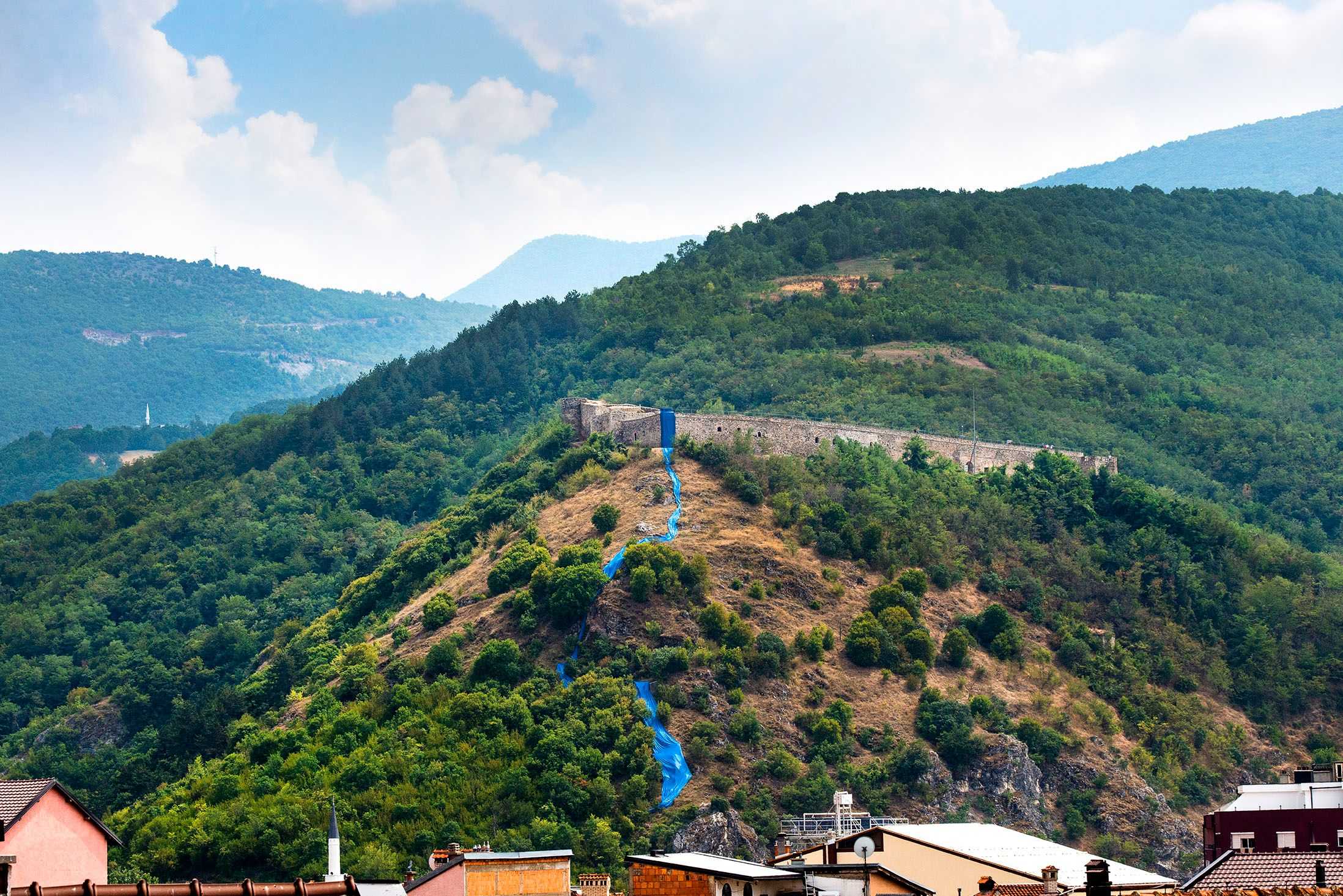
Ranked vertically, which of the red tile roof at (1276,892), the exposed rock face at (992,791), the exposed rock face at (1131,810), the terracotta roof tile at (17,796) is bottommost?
the exposed rock face at (1131,810)

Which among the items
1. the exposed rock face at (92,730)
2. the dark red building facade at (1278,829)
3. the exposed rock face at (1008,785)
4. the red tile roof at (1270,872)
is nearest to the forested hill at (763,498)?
the exposed rock face at (92,730)

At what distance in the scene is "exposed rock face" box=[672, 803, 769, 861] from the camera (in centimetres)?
6450

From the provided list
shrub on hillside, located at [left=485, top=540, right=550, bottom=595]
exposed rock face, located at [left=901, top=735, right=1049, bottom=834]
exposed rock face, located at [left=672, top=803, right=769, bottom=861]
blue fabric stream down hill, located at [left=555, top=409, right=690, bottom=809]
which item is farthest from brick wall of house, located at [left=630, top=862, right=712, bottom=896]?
shrub on hillside, located at [left=485, top=540, right=550, bottom=595]

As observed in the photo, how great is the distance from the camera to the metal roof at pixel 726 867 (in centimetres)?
3095

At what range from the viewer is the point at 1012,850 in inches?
1773

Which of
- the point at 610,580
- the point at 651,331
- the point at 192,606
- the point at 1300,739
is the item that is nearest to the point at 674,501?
the point at 610,580

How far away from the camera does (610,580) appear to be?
76.2 metres

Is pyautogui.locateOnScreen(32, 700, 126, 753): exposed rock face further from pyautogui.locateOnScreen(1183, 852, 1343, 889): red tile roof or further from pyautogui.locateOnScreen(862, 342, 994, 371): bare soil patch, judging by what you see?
pyautogui.locateOnScreen(1183, 852, 1343, 889): red tile roof

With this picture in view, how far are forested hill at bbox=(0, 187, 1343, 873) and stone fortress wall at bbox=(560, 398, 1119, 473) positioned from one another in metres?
1.50

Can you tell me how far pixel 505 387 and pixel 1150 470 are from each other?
37.0m

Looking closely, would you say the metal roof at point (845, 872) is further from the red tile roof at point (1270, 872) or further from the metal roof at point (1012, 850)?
the metal roof at point (1012, 850)

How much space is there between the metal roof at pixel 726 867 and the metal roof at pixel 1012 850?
5.76 m

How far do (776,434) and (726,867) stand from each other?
54247mm

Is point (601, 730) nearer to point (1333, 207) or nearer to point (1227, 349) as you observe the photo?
point (1227, 349)
